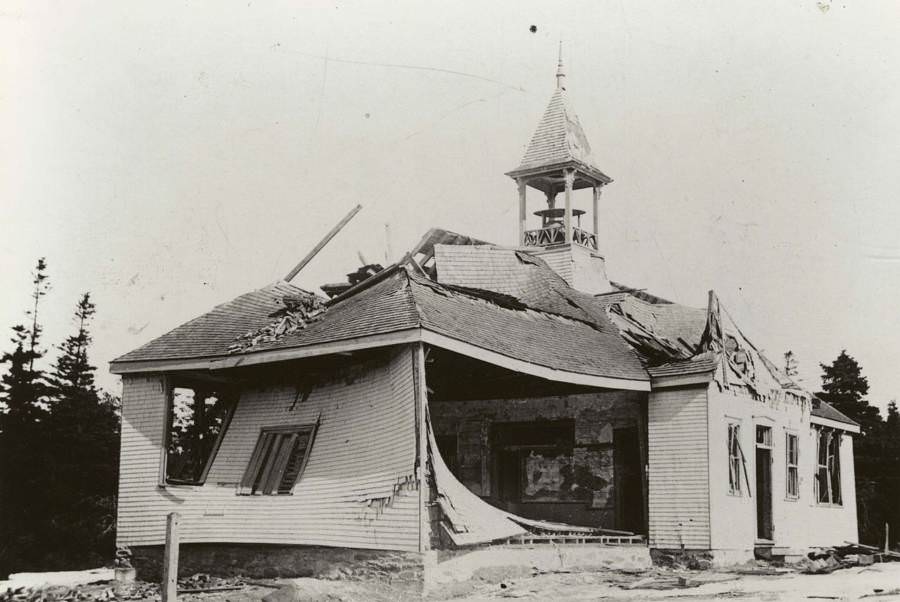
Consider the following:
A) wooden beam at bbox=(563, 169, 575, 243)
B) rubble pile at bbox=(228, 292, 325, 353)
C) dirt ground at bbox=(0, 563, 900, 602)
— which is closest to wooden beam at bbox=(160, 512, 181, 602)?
dirt ground at bbox=(0, 563, 900, 602)

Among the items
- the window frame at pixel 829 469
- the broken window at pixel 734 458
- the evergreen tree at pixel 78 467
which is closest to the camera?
the broken window at pixel 734 458

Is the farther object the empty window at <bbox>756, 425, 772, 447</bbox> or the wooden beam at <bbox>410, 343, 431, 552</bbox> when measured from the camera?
the empty window at <bbox>756, 425, 772, 447</bbox>

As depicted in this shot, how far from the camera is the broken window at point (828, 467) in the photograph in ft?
89.0

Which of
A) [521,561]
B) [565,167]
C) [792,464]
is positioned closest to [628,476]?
[792,464]

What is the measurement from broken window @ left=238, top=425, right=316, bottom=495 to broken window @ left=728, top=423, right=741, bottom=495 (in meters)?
8.46

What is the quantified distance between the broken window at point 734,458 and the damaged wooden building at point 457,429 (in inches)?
2.3

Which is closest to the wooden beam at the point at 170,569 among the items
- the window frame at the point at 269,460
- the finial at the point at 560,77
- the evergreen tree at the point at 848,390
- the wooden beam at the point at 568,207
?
the window frame at the point at 269,460

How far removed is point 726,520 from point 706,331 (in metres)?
3.83

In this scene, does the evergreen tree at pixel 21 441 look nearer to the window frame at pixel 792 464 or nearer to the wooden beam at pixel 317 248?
the wooden beam at pixel 317 248

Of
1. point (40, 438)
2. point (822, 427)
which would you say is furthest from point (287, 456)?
point (40, 438)

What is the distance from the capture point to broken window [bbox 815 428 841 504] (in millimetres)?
27141

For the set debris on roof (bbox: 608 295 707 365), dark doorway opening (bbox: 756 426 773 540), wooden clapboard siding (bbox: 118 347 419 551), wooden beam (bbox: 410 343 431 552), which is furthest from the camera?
debris on roof (bbox: 608 295 707 365)

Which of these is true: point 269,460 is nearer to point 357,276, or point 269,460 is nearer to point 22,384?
point 357,276

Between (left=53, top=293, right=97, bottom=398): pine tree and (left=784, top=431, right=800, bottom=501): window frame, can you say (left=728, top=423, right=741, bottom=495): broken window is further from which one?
A: (left=53, top=293, right=97, bottom=398): pine tree
